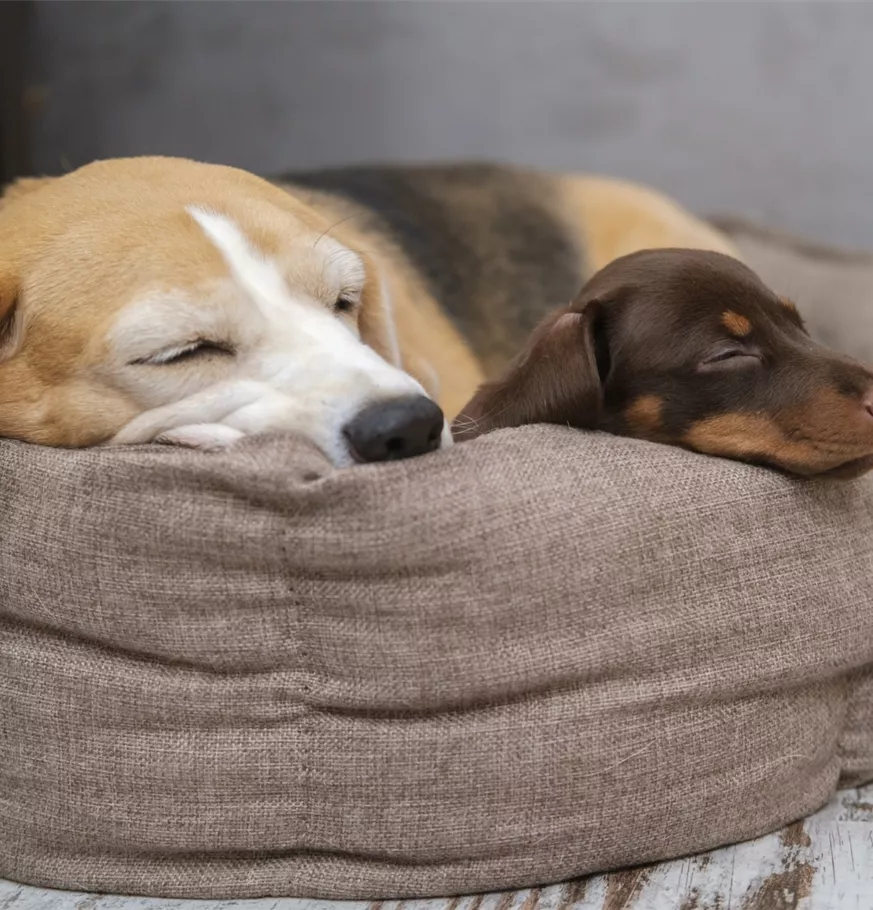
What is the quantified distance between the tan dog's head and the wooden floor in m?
0.60

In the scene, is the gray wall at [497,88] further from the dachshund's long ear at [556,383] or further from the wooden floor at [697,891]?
the wooden floor at [697,891]

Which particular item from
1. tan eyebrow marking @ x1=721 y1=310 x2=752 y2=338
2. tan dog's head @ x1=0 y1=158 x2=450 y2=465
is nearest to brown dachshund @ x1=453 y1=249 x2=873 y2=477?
tan eyebrow marking @ x1=721 y1=310 x2=752 y2=338

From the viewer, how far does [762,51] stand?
3527 millimetres

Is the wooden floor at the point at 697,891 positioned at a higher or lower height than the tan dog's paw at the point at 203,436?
lower

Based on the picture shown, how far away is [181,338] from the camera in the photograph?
4.91 ft

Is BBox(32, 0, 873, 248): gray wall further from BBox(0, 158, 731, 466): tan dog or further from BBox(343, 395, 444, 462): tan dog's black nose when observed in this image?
BBox(343, 395, 444, 462): tan dog's black nose

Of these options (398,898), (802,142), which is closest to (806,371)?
(398,898)

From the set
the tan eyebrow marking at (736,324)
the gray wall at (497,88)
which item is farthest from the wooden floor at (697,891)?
the gray wall at (497,88)

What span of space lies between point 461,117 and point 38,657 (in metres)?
2.71

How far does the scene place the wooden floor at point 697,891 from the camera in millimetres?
1363

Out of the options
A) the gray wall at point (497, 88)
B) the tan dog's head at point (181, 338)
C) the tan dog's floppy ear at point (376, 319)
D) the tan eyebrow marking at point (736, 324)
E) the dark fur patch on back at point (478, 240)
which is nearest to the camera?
the tan dog's head at point (181, 338)

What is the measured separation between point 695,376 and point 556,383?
8.5 inches

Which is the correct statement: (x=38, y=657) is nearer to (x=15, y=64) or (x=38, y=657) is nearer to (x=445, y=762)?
(x=445, y=762)

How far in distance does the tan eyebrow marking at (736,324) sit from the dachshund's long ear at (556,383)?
21 centimetres
